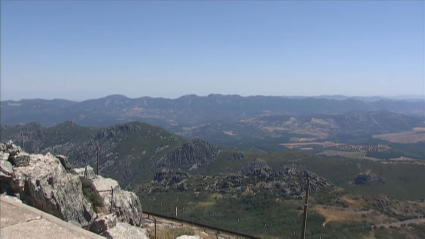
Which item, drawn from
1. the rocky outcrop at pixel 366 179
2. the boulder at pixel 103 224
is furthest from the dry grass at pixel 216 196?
the boulder at pixel 103 224

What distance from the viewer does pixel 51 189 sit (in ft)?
56.7

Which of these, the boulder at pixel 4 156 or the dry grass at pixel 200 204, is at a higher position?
the boulder at pixel 4 156

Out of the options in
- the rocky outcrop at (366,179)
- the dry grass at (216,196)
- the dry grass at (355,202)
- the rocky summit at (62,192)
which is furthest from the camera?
the rocky outcrop at (366,179)

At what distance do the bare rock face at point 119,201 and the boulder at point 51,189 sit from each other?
2.10 metres

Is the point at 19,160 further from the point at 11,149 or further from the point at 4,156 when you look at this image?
the point at 11,149

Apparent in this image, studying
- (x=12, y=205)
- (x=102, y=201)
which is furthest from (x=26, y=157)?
(x=12, y=205)

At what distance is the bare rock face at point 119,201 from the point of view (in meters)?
21.8

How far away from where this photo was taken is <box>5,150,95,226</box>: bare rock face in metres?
15.8

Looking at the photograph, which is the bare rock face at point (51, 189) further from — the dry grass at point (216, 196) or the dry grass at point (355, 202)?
the dry grass at point (216, 196)

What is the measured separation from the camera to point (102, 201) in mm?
21688

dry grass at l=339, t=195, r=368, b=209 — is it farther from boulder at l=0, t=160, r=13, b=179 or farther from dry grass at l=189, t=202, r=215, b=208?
boulder at l=0, t=160, r=13, b=179

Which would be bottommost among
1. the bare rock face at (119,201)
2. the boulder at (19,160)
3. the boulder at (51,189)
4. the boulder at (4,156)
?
the bare rock face at (119,201)

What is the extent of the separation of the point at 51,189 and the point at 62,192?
144 centimetres

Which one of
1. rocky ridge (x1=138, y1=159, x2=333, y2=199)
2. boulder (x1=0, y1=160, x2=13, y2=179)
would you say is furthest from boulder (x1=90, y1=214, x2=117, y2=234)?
rocky ridge (x1=138, y1=159, x2=333, y2=199)
